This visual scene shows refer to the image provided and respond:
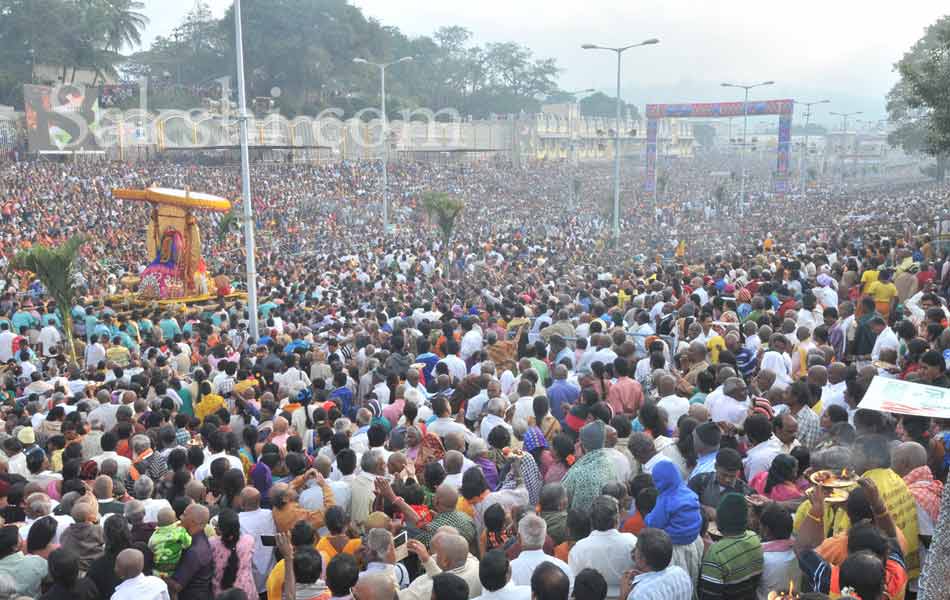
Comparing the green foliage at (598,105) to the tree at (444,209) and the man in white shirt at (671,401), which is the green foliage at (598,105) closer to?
the tree at (444,209)

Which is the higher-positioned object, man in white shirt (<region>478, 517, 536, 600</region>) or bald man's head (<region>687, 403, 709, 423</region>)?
bald man's head (<region>687, 403, 709, 423</region>)

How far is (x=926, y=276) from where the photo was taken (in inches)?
516

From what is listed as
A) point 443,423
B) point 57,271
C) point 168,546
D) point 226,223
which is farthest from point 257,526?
point 226,223

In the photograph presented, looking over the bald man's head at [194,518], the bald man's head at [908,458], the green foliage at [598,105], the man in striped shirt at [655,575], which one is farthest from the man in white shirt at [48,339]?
the green foliage at [598,105]

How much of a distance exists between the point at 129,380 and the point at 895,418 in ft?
27.3

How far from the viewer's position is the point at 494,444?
666 centimetres

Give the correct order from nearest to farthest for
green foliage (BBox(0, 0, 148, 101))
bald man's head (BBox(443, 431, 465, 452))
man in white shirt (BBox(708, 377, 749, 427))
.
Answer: bald man's head (BBox(443, 431, 465, 452))
man in white shirt (BBox(708, 377, 749, 427))
green foliage (BBox(0, 0, 148, 101))

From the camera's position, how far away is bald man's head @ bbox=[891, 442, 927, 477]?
204 inches

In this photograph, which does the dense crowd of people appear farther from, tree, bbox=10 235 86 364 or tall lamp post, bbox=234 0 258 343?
tree, bbox=10 235 86 364

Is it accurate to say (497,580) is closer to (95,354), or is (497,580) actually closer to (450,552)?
(450,552)

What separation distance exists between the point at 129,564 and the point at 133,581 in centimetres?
10

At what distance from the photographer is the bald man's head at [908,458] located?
17.0ft

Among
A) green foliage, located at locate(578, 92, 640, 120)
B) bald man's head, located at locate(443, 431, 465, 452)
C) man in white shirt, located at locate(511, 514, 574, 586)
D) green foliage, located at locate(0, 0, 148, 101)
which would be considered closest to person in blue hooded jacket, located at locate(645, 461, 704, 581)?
man in white shirt, located at locate(511, 514, 574, 586)

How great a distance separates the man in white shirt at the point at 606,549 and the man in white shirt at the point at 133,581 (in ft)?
7.04
